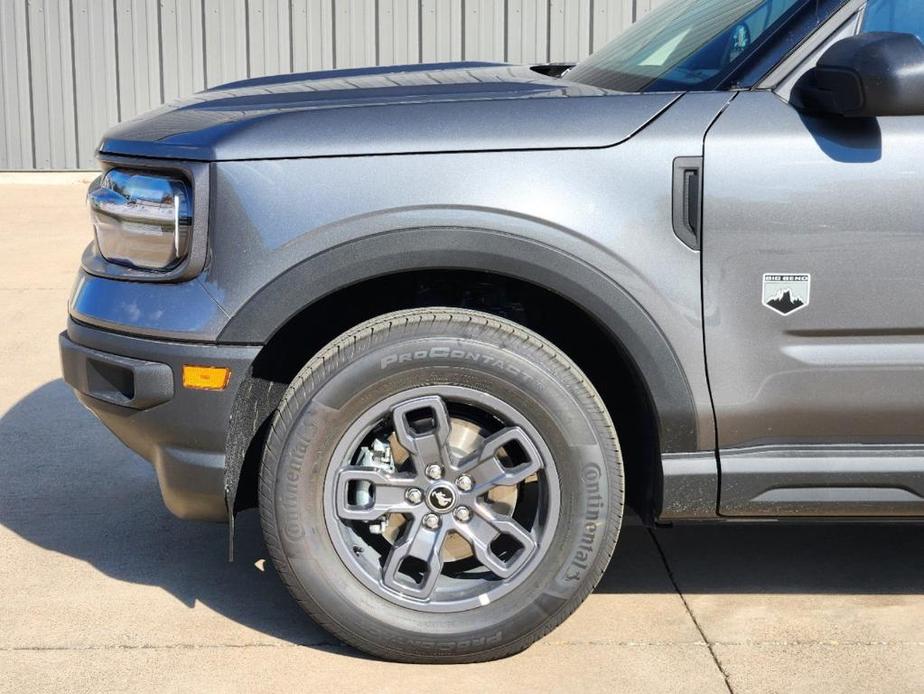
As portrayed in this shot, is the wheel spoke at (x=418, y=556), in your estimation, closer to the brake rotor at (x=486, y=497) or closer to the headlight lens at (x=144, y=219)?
the brake rotor at (x=486, y=497)

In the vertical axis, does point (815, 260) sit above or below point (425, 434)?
above

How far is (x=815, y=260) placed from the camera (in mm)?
2988

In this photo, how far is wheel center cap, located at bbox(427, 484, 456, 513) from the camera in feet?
10.5

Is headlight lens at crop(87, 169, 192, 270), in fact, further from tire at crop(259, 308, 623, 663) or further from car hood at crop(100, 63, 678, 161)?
tire at crop(259, 308, 623, 663)

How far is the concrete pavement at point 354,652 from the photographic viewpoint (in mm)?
3195

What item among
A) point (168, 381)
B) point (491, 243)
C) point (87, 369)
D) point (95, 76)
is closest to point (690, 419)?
point (491, 243)

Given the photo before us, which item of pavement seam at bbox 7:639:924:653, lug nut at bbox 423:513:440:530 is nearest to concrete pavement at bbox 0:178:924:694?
pavement seam at bbox 7:639:924:653

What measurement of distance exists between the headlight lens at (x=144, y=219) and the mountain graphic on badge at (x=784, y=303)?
54.2 inches

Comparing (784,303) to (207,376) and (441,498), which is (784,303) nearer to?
(441,498)

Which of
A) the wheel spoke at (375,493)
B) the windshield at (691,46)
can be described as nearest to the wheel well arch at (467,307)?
the wheel spoke at (375,493)

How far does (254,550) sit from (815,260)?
1.97 meters

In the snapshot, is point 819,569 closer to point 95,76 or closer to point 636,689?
point 636,689

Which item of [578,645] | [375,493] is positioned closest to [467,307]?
[375,493]

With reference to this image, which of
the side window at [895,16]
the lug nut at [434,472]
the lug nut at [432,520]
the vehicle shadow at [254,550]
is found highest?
the side window at [895,16]
